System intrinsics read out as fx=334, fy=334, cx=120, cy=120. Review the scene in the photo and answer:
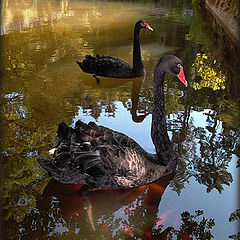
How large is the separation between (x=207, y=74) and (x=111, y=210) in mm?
4240

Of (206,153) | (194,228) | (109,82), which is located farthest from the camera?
(109,82)

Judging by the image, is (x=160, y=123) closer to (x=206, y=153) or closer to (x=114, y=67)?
(x=206, y=153)

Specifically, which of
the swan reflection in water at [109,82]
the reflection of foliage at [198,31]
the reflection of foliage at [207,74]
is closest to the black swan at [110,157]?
the swan reflection in water at [109,82]

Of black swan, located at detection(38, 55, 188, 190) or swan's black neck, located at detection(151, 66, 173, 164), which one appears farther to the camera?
swan's black neck, located at detection(151, 66, 173, 164)

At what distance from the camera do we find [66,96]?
555cm

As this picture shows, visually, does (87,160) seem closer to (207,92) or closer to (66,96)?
(66,96)

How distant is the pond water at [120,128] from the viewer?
118 inches

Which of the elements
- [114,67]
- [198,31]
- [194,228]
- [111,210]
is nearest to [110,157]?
[111,210]

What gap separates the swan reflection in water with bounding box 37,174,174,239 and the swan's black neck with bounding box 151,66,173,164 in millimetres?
263

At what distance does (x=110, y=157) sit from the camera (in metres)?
3.19

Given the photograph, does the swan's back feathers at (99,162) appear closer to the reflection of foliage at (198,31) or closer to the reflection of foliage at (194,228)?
the reflection of foliage at (194,228)

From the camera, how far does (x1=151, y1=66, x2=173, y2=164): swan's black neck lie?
353 cm

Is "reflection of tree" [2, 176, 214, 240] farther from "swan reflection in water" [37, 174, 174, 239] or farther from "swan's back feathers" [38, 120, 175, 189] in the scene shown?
"swan's back feathers" [38, 120, 175, 189]

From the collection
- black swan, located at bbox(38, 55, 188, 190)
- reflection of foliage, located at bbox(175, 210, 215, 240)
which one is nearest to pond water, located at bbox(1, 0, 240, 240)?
reflection of foliage, located at bbox(175, 210, 215, 240)
